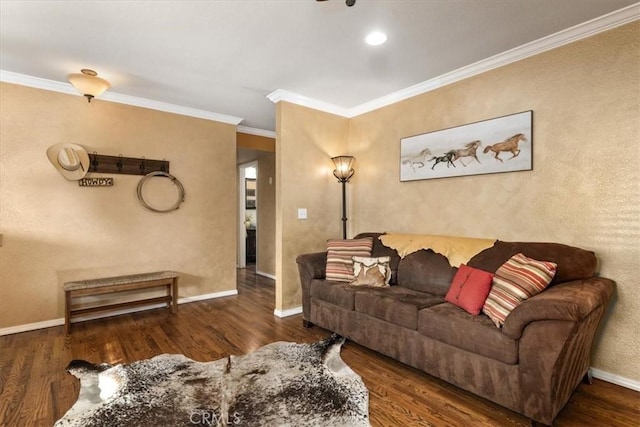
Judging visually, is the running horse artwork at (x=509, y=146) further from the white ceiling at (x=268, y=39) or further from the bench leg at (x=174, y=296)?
the bench leg at (x=174, y=296)

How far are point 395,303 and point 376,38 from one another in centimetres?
208

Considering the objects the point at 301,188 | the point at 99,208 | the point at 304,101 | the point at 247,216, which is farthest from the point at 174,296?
the point at 247,216

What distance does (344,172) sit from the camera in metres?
3.99

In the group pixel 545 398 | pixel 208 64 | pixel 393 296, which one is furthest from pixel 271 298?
pixel 545 398

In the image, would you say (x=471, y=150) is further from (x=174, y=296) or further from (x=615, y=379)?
(x=174, y=296)

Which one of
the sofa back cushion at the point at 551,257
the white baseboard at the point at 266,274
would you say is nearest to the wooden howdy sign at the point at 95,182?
the white baseboard at the point at 266,274

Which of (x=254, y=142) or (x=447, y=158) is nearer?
(x=447, y=158)

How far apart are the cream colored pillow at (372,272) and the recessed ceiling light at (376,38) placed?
190cm

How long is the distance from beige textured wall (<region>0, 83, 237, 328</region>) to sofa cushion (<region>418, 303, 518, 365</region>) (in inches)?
125

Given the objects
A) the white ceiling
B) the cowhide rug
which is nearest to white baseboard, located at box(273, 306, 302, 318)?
the cowhide rug

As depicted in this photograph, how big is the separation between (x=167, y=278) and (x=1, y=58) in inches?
99.9

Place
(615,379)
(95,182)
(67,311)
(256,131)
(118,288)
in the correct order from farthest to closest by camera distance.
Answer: (256,131) < (95,182) < (118,288) < (67,311) < (615,379)

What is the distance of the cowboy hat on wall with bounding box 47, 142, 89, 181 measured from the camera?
132 inches

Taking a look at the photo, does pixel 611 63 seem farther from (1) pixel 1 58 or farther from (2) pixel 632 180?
(1) pixel 1 58
